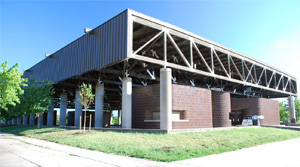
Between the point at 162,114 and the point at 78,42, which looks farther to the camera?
the point at 78,42

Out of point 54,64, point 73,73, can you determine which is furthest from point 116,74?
point 54,64

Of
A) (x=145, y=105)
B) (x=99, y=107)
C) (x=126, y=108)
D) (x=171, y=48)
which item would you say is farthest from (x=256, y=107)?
(x=99, y=107)

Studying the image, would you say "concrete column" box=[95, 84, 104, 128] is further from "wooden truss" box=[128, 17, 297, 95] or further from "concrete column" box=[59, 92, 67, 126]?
"concrete column" box=[59, 92, 67, 126]

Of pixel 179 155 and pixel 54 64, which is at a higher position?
pixel 54 64

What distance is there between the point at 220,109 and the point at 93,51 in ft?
54.4

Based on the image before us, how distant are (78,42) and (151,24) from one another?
11385 mm

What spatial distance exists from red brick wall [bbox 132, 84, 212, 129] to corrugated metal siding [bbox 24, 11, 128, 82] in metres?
5.00

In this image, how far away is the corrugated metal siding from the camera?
73.6 ft

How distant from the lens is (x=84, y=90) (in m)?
22.5

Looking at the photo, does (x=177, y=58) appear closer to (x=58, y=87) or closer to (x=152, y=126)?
(x=152, y=126)

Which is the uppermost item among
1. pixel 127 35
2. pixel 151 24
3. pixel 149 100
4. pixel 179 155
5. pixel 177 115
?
pixel 151 24

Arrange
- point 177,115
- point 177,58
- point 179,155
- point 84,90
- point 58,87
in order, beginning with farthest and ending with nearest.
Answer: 1. point 58,87
2. point 177,58
3. point 177,115
4. point 84,90
5. point 179,155

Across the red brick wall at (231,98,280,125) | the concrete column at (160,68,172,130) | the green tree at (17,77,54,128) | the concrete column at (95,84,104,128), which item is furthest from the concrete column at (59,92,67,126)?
the red brick wall at (231,98,280,125)

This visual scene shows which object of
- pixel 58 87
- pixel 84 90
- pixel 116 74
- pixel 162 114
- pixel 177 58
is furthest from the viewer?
pixel 58 87
